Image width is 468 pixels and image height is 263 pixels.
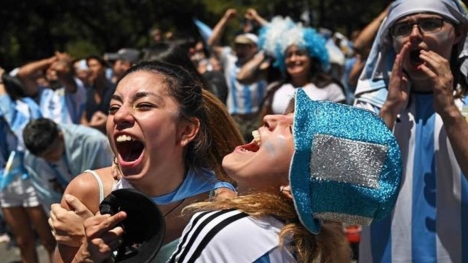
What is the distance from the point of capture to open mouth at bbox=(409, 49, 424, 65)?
313 cm

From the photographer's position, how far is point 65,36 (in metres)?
31.2

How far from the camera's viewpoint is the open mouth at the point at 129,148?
2473 millimetres

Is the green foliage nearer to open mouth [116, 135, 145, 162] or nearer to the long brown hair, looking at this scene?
the long brown hair

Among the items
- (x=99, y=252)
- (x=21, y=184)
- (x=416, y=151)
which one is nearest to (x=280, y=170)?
(x=99, y=252)

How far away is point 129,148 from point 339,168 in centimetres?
75

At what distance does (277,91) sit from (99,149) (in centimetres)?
130

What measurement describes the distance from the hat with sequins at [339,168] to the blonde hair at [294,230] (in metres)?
0.05

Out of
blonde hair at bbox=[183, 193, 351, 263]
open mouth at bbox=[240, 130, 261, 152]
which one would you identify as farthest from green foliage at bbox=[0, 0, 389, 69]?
blonde hair at bbox=[183, 193, 351, 263]

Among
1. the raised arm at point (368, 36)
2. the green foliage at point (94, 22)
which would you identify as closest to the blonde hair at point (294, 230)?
the raised arm at point (368, 36)

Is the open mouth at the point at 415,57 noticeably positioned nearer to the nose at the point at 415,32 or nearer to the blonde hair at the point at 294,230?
the nose at the point at 415,32

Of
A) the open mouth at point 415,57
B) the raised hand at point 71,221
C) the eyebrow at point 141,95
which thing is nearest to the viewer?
the raised hand at point 71,221

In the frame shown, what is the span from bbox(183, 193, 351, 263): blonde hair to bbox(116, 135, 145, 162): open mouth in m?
0.40

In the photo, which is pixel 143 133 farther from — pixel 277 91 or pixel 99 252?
pixel 277 91

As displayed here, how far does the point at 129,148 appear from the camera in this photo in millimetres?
2514
